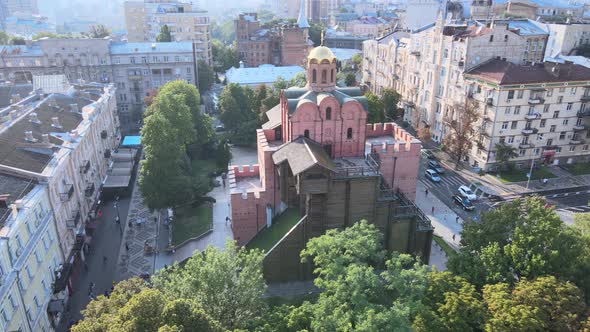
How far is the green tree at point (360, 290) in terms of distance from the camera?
21.5 m

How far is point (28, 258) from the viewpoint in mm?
30250

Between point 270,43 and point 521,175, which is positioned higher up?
point 270,43

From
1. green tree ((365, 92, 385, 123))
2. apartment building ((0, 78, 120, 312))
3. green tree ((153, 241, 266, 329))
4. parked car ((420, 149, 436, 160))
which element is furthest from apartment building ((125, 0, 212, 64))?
green tree ((153, 241, 266, 329))

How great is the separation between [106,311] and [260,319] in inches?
321

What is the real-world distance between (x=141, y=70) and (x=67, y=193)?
A: 51.5m

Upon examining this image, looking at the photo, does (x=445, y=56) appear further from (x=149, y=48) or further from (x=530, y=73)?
(x=149, y=48)

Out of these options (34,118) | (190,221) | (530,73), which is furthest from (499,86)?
(34,118)

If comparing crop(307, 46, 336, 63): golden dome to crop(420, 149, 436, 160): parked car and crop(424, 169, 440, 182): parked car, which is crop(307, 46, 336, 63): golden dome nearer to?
crop(424, 169, 440, 182): parked car

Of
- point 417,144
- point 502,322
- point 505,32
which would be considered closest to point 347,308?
point 502,322

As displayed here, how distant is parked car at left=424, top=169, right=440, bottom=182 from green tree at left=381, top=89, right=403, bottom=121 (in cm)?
1633

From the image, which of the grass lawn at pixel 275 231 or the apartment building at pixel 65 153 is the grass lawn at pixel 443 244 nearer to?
the grass lawn at pixel 275 231

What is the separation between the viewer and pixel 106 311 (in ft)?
66.6

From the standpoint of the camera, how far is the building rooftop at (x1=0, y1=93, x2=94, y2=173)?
3791 centimetres

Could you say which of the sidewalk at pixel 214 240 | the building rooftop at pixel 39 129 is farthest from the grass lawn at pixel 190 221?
the building rooftop at pixel 39 129
